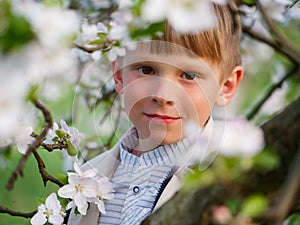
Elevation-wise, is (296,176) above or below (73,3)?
above

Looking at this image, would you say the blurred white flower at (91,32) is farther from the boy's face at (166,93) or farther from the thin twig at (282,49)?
the thin twig at (282,49)

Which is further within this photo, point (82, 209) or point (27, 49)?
point (82, 209)

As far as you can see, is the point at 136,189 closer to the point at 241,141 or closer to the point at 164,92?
the point at 164,92

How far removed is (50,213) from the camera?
1.31 meters

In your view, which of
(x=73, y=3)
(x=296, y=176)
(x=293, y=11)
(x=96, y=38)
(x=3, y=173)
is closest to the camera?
(x=296, y=176)

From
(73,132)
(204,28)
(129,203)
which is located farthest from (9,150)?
(204,28)

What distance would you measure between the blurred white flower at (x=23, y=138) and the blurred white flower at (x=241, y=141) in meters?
0.53

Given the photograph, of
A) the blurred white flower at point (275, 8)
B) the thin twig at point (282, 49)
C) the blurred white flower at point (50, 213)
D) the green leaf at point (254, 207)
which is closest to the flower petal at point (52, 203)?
the blurred white flower at point (50, 213)

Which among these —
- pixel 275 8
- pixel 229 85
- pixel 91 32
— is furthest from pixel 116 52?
pixel 275 8

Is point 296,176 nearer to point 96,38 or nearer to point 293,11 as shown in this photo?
point 96,38

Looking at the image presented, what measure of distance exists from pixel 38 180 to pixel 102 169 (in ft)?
6.30

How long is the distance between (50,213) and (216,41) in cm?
44

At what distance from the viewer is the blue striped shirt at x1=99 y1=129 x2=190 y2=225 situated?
1307 mm

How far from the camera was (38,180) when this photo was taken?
326 cm
